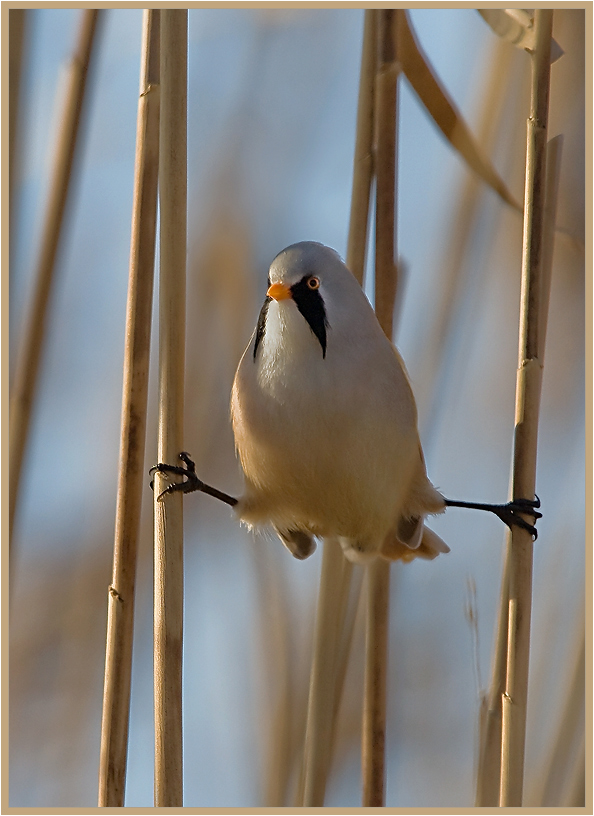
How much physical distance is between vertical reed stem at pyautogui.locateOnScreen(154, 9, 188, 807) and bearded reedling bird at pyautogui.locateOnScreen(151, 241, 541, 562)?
0.58ft

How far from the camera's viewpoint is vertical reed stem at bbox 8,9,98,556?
1882 millimetres

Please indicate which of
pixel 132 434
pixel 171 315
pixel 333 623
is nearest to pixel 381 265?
pixel 171 315

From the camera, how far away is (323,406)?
1.74 m

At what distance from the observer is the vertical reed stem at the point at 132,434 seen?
154 centimetres

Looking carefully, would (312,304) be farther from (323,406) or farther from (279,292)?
(323,406)

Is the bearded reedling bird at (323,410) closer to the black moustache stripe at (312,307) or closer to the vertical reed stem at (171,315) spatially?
the black moustache stripe at (312,307)

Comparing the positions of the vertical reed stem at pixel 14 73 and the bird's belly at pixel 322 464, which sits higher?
the vertical reed stem at pixel 14 73

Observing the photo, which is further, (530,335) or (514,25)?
(514,25)

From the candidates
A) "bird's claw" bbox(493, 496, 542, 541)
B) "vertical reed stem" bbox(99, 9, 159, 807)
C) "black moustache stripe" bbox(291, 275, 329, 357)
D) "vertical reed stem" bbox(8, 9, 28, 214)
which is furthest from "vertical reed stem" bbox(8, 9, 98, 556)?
"bird's claw" bbox(493, 496, 542, 541)

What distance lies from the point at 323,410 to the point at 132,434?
1.24ft

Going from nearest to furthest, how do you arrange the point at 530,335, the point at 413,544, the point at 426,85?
the point at 530,335 < the point at 426,85 < the point at 413,544

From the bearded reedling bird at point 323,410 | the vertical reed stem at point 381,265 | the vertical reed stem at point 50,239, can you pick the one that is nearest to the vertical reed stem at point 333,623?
the vertical reed stem at point 381,265

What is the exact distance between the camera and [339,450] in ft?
5.89

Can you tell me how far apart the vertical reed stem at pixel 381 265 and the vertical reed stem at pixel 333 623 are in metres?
0.02
